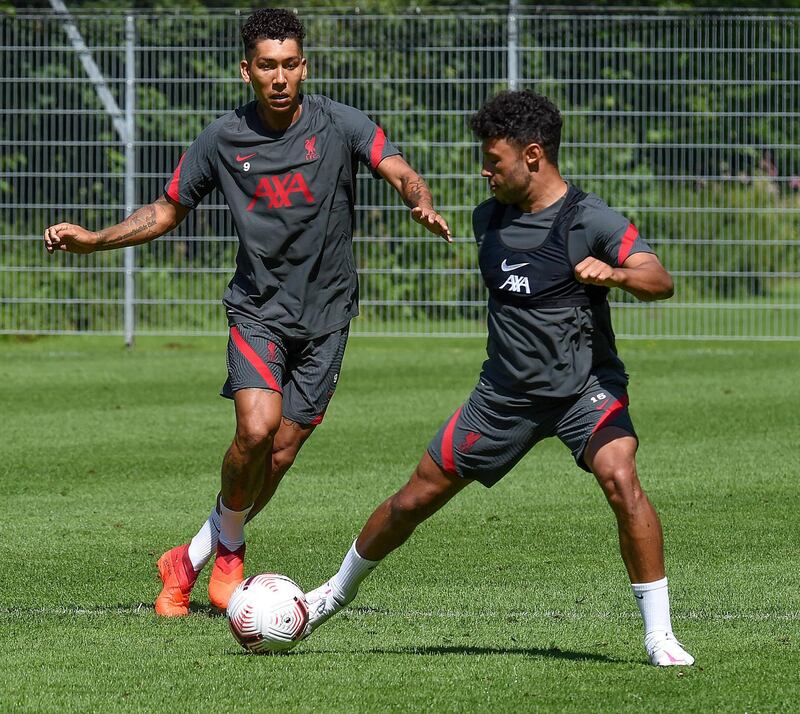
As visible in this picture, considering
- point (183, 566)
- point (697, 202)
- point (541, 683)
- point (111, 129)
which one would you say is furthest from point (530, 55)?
point (541, 683)

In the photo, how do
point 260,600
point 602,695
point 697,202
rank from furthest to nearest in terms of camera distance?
point 697,202
point 260,600
point 602,695

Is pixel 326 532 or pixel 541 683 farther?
pixel 326 532

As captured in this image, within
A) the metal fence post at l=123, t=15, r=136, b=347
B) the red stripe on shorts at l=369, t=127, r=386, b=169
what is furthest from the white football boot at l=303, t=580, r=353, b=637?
the metal fence post at l=123, t=15, r=136, b=347

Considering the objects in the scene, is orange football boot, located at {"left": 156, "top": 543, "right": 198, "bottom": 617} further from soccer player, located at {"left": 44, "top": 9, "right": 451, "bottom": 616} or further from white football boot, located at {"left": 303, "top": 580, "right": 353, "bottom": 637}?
white football boot, located at {"left": 303, "top": 580, "right": 353, "bottom": 637}

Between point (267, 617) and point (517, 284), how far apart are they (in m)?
1.47

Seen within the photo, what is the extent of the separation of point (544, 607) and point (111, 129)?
1210cm

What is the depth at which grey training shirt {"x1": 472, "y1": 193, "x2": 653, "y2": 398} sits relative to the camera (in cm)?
541

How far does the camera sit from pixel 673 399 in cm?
1312

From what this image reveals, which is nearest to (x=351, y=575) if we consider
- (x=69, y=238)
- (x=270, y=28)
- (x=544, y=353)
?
(x=544, y=353)

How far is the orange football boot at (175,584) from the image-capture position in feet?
21.2

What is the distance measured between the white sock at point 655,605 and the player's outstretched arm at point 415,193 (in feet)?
5.11

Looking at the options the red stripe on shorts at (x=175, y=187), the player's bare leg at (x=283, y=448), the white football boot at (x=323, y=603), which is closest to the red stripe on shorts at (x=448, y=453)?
the white football boot at (x=323, y=603)

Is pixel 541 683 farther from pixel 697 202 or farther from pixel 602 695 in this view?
pixel 697 202

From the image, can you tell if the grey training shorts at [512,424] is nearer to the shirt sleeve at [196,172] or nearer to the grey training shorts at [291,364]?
the grey training shorts at [291,364]
